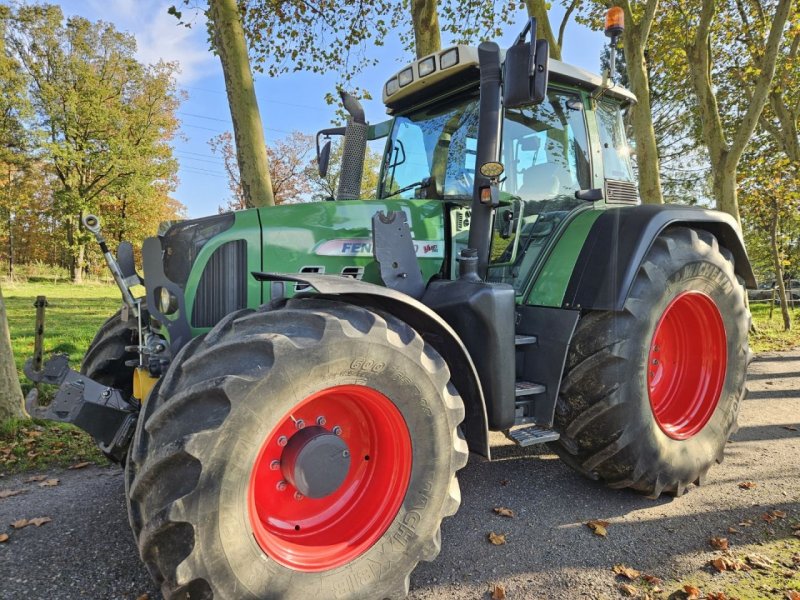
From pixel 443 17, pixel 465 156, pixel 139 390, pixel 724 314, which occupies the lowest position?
pixel 139 390

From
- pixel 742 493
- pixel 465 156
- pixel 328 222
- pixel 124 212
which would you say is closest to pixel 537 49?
pixel 465 156

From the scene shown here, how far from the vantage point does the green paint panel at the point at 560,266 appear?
323 centimetres

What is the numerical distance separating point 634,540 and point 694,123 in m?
22.7

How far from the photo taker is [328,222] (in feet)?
9.95

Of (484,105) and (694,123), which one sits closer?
(484,105)

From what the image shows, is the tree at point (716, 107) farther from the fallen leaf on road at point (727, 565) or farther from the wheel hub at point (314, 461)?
the wheel hub at point (314, 461)

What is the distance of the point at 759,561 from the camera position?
2693mm

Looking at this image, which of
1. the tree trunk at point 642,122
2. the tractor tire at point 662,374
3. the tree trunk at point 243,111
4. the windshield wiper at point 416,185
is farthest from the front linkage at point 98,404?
the tree trunk at point 642,122

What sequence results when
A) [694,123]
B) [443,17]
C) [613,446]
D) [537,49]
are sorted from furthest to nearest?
[694,123], [443,17], [613,446], [537,49]

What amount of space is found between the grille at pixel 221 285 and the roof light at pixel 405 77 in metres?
1.54

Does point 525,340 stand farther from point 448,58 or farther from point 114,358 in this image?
point 114,358

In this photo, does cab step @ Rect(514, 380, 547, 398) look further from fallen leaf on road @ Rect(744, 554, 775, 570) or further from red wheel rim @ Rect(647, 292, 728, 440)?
fallen leaf on road @ Rect(744, 554, 775, 570)

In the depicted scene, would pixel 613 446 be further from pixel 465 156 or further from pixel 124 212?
pixel 124 212

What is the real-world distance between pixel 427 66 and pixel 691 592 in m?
3.09
